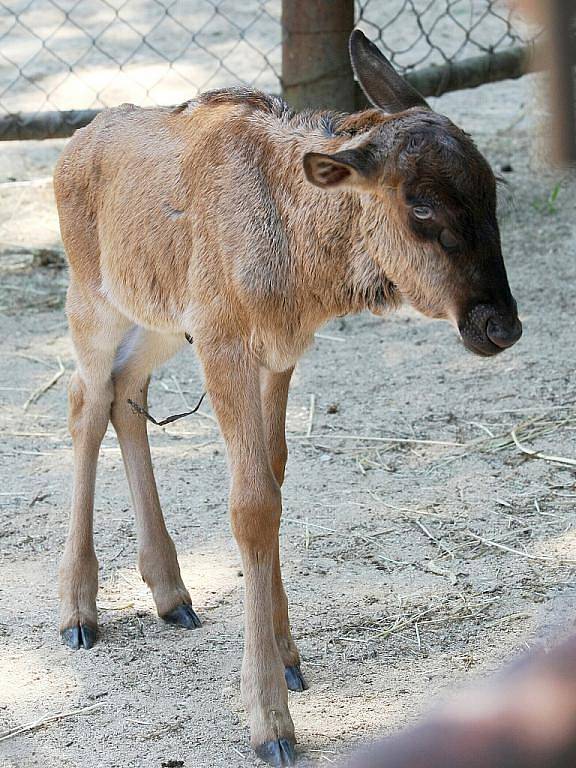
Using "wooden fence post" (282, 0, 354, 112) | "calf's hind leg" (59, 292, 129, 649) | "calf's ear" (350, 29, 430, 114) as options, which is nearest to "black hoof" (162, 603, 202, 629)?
"calf's hind leg" (59, 292, 129, 649)

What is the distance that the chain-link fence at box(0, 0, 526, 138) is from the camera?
9.84 metres

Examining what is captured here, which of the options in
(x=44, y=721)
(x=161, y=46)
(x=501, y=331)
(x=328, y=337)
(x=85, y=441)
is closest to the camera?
(x=501, y=331)

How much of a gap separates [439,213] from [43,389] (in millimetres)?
3583

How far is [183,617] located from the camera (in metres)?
3.86

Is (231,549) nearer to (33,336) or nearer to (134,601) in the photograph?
(134,601)

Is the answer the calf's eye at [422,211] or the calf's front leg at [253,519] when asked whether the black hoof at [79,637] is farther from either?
the calf's eye at [422,211]

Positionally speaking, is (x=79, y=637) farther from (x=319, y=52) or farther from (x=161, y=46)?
(x=161, y=46)

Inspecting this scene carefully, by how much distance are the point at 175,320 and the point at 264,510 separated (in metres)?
0.72

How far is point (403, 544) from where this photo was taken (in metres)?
4.34

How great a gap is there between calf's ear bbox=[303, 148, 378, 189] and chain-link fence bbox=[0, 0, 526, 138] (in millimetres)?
6559

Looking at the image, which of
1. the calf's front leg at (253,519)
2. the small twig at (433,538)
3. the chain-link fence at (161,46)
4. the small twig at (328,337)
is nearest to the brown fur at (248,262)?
the calf's front leg at (253,519)

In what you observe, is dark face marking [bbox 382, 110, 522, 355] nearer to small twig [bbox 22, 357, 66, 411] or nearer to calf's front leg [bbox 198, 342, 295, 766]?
calf's front leg [bbox 198, 342, 295, 766]

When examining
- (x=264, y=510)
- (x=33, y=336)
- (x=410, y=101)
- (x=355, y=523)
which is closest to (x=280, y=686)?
(x=264, y=510)

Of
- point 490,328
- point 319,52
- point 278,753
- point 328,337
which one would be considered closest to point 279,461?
point 278,753
